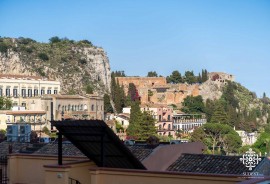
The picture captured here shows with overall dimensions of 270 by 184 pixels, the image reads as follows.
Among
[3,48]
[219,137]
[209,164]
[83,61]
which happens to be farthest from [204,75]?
[209,164]

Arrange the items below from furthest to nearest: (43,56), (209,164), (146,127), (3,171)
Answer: (43,56) < (146,127) < (209,164) < (3,171)

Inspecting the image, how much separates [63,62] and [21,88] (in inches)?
1632

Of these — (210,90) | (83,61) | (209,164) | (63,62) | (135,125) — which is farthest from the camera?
(210,90)

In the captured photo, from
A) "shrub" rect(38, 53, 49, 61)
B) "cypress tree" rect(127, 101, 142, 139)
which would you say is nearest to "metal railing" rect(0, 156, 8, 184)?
"cypress tree" rect(127, 101, 142, 139)

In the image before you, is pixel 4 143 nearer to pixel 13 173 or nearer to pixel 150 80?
pixel 13 173

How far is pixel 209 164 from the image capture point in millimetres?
21172

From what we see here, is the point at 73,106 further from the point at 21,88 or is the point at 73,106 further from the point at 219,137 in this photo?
the point at 219,137

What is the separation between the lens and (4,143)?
24.9 m

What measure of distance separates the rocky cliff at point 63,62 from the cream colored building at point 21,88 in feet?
67.0

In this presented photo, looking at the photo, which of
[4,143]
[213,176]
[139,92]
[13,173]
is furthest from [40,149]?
[139,92]

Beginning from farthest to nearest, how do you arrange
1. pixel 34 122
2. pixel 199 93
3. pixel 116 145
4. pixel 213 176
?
pixel 199 93, pixel 34 122, pixel 116 145, pixel 213 176

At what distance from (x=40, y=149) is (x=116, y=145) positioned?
11171 mm

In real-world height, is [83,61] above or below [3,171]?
above

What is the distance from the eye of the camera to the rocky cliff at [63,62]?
134 meters
